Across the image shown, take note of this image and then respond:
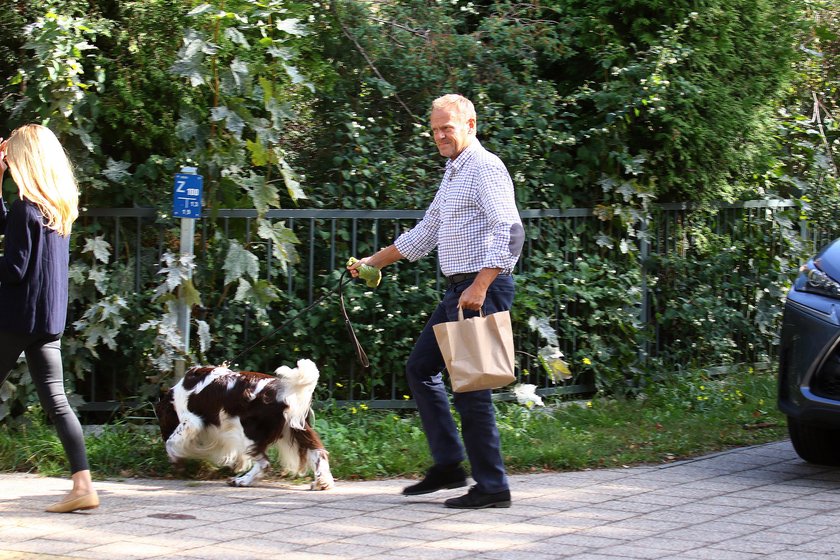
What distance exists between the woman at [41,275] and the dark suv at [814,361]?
3.84m

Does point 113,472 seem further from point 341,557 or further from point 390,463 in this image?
point 341,557

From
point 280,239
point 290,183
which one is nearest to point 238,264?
point 280,239

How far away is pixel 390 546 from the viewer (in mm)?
4723

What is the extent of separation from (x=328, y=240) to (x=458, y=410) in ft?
7.61

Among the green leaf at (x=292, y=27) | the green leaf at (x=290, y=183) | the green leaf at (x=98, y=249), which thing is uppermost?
the green leaf at (x=292, y=27)

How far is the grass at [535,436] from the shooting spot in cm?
624

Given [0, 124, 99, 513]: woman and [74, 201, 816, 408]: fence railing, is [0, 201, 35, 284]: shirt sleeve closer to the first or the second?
[0, 124, 99, 513]: woman

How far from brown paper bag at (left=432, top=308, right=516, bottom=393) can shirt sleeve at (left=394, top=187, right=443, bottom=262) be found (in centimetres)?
76

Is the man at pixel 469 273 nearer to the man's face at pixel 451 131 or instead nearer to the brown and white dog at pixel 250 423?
the man's face at pixel 451 131

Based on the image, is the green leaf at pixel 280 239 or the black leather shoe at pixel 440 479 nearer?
the black leather shoe at pixel 440 479

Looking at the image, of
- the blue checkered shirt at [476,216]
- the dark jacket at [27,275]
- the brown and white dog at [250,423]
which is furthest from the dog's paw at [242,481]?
the blue checkered shirt at [476,216]

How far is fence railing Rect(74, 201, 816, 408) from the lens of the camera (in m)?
6.95

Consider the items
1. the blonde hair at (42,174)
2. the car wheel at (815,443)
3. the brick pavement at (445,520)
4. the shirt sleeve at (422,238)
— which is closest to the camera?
the brick pavement at (445,520)

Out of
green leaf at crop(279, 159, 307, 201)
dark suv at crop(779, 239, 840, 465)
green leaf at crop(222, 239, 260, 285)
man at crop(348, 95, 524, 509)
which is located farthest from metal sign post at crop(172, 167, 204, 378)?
dark suv at crop(779, 239, 840, 465)
